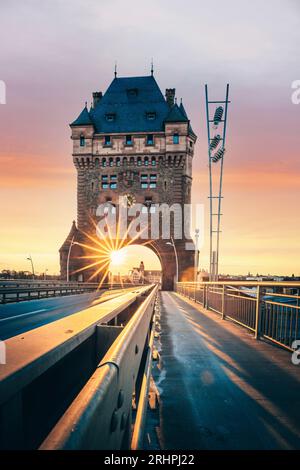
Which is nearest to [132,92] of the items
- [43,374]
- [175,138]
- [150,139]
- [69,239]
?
[150,139]

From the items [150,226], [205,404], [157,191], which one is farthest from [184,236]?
[205,404]

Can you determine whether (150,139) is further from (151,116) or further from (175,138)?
(151,116)

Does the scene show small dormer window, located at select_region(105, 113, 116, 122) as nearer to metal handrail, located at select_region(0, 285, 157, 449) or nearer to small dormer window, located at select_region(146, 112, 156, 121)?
small dormer window, located at select_region(146, 112, 156, 121)

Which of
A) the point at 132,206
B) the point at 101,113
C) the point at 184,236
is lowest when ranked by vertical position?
the point at 184,236

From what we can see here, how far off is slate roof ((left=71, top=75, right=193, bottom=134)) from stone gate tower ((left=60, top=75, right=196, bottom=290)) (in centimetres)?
17

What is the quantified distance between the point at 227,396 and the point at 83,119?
4948 centimetres

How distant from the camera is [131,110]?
48.6m

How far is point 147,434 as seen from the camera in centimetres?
260

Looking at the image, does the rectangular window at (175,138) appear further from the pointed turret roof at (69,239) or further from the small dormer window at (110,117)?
the pointed turret roof at (69,239)

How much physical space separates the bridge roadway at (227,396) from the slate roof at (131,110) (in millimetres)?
43772

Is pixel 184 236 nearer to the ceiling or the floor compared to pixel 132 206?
nearer to the floor

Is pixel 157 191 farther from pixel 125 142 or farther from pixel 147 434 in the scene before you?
pixel 147 434

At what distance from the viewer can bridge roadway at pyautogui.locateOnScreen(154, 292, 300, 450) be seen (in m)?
2.56
